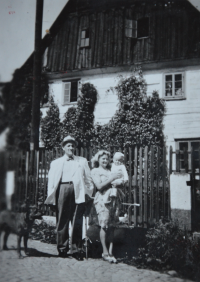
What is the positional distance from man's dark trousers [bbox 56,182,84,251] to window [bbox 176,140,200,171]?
4.88ft

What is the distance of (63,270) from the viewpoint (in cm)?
337

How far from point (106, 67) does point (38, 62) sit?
40.4 inches

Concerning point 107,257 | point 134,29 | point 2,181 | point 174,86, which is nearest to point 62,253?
point 107,257

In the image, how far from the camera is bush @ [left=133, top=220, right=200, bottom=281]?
3.33m

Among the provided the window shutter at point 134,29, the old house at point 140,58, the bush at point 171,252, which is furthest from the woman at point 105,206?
the window shutter at point 134,29

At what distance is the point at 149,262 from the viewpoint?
3477 mm

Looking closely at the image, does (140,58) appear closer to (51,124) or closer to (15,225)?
(51,124)

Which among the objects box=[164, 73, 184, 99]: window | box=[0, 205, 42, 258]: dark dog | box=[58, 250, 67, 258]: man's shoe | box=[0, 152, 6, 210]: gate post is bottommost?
box=[58, 250, 67, 258]: man's shoe

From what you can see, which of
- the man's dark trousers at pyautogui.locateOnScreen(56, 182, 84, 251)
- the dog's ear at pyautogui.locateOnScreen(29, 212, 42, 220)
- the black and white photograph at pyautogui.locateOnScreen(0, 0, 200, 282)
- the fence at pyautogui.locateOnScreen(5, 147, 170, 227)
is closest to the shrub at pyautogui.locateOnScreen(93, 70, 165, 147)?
the black and white photograph at pyautogui.locateOnScreen(0, 0, 200, 282)

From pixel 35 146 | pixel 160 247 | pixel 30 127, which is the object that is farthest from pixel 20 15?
pixel 160 247

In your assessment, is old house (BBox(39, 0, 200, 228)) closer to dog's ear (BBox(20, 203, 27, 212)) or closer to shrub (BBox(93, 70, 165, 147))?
shrub (BBox(93, 70, 165, 147))

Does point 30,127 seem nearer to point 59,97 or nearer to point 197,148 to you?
point 59,97

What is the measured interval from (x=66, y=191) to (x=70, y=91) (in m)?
1.61

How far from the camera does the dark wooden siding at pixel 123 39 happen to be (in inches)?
150
